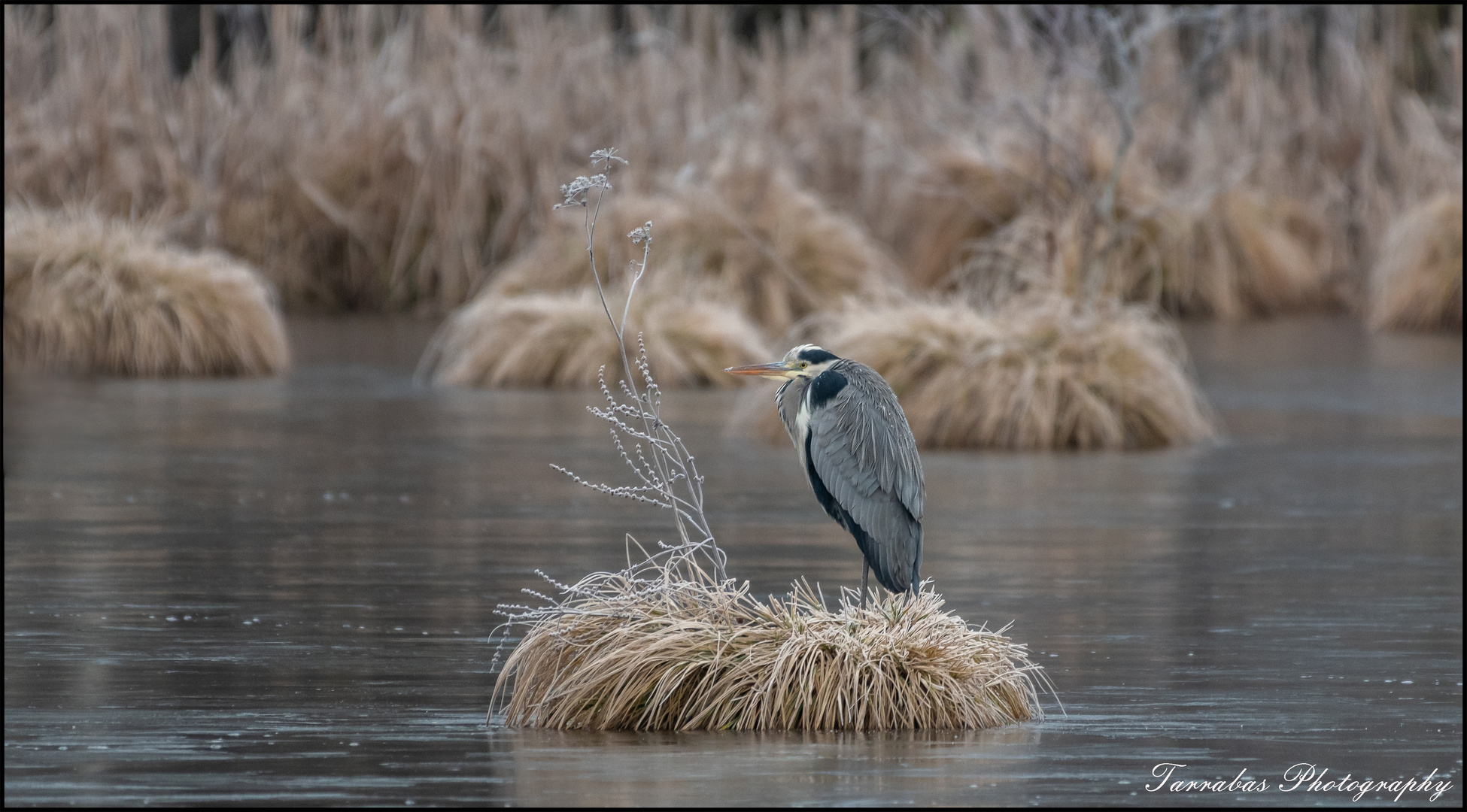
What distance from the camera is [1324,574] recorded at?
901 centimetres

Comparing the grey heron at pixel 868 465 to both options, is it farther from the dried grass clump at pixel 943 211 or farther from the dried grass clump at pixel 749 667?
the dried grass clump at pixel 943 211

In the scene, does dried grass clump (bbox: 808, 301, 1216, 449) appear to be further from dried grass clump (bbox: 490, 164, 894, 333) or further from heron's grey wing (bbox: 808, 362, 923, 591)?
heron's grey wing (bbox: 808, 362, 923, 591)

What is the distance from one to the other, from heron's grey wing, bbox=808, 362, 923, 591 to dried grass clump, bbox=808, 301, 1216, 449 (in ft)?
21.9

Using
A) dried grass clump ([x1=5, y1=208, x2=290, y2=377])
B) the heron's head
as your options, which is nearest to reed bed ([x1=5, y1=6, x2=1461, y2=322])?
dried grass clump ([x1=5, y1=208, x2=290, y2=377])

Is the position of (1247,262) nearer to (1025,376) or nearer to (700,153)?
(700,153)

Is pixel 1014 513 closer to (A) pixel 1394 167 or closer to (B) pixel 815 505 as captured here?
(B) pixel 815 505

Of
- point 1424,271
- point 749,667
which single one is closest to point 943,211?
point 1424,271

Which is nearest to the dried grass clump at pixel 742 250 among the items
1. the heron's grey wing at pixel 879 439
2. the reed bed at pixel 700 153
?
the reed bed at pixel 700 153

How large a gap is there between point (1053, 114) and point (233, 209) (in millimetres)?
8442

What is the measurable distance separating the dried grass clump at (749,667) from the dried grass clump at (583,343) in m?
9.89

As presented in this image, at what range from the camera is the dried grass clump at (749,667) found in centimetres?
598

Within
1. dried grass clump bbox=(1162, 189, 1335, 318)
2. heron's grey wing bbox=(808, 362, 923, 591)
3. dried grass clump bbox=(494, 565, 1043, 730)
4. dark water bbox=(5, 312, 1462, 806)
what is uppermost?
heron's grey wing bbox=(808, 362, 923, 591)

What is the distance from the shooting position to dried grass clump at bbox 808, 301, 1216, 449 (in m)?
13.0

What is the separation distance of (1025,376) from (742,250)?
6430mm
